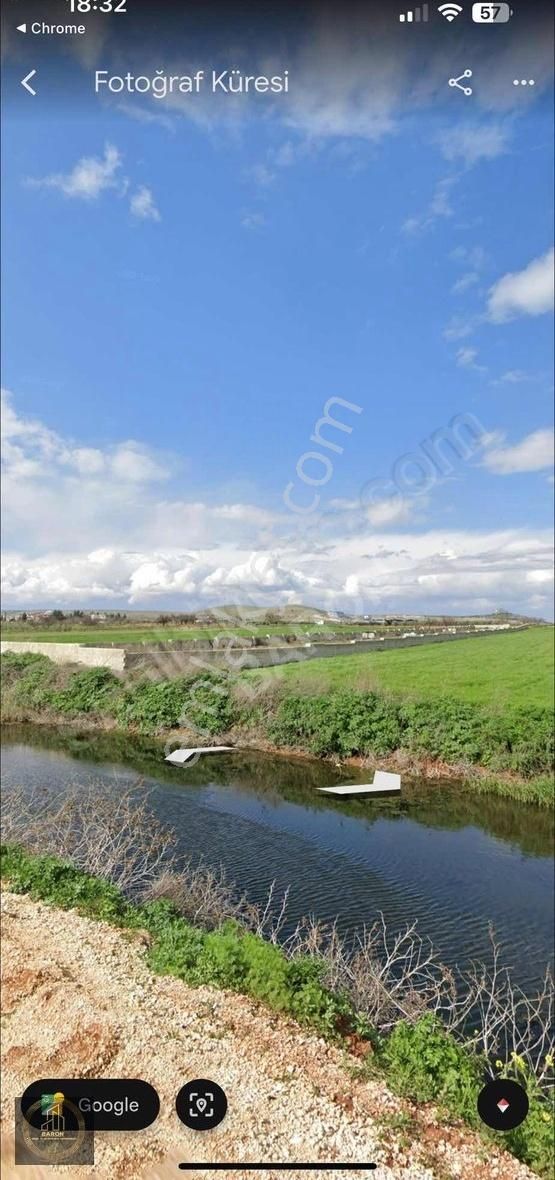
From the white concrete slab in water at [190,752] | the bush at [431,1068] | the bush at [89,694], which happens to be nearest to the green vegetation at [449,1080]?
the bush at [431,1068]

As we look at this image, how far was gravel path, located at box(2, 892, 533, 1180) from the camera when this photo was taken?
6.22 ft

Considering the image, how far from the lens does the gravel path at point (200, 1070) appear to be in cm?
190

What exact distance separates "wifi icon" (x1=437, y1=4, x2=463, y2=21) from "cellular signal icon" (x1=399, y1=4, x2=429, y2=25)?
0.05 meters

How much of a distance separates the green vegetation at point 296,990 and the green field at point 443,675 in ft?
37.4

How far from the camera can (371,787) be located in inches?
512

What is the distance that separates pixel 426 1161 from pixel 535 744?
38.6ft

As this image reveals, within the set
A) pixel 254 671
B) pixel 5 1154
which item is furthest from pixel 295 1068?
pixel 254 671

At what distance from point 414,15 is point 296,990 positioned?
17.5 ft

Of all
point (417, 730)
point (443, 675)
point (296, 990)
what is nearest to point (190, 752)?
point (417, 730)

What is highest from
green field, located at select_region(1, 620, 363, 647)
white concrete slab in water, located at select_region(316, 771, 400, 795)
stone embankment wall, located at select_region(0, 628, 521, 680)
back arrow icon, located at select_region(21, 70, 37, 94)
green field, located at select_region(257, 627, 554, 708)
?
back arrow icon, located at select_region(21, 70, 37, 94)

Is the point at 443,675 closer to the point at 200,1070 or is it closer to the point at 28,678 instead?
the point at 28,678

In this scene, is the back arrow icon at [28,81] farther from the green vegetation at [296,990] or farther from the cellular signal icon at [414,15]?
the green vegetation at [296,990]

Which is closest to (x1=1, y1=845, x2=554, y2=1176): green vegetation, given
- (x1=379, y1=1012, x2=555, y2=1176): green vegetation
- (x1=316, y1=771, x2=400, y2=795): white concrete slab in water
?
(x1=379, y1=1012, x2=555, y2=1176): green vegetation

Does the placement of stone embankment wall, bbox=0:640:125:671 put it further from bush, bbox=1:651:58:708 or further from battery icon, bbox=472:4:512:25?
battery icon, bbox=472:4:512:25
